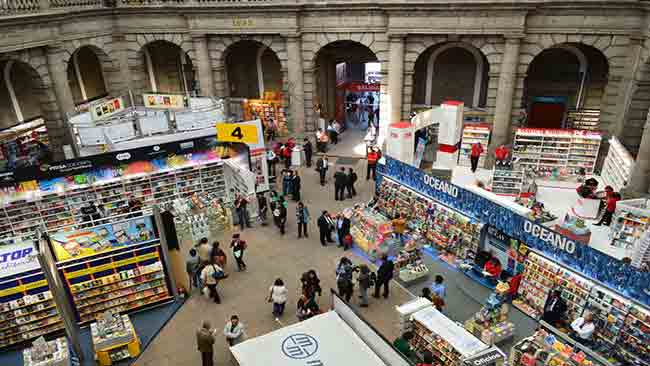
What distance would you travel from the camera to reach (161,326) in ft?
43.3

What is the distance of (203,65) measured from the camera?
83.8 feet

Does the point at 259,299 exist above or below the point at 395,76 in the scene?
below

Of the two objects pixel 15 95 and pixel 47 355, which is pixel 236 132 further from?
pixel 15 95

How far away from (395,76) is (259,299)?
13.4 metres

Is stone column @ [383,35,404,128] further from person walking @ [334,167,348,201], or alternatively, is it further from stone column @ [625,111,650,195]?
stone column @ [625,111,650,195]

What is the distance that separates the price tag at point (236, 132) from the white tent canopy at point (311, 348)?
9.73m

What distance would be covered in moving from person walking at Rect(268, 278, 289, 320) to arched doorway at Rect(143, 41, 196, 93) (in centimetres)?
2018

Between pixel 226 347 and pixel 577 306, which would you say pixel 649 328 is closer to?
pixel 577 306

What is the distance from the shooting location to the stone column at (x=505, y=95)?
20.6 metres

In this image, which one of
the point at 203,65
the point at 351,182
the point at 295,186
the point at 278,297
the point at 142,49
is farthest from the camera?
the point at 142,49

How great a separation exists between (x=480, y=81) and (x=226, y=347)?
724 inches

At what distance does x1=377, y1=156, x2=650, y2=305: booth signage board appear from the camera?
10.9 meters

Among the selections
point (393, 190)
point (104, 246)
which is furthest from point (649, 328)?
point (104, 246)

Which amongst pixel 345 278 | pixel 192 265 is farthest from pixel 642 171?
pixel 192 265
